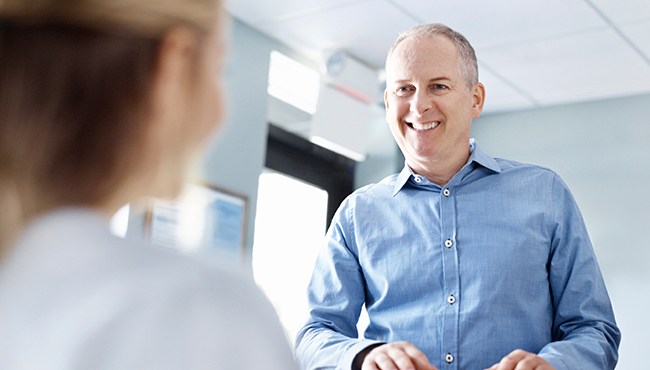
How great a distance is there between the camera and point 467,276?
154 centimetres

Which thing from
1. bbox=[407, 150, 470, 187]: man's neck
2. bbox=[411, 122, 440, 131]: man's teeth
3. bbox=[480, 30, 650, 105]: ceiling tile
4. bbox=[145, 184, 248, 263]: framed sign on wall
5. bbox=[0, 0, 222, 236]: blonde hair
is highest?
bbox=[480, 30, 650, 105]: ceiling tile

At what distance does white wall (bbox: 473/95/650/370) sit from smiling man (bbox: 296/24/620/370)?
292 centimetres

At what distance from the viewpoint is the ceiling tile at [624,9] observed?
11.2 feet

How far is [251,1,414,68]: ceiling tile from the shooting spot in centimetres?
366

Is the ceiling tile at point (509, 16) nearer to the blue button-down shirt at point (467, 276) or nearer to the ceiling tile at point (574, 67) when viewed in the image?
the ceiling tile at point (574, 67)

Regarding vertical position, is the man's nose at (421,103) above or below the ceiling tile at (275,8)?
below

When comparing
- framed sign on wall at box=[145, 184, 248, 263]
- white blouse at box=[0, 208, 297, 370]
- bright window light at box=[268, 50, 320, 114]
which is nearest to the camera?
white blouse at box=[0, 208, 297, 370]

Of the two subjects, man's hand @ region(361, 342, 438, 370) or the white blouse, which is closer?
the white blouse

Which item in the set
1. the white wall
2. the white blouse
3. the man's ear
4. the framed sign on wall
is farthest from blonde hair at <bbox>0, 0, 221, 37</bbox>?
the white wall

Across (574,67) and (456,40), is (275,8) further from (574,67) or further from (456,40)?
(456,40)

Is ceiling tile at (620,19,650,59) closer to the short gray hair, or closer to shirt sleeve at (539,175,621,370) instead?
the short gray hair

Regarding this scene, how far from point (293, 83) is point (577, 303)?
3.02m

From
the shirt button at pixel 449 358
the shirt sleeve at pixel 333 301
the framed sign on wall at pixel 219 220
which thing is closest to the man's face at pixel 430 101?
the shirt sleeve at pixel 333 301

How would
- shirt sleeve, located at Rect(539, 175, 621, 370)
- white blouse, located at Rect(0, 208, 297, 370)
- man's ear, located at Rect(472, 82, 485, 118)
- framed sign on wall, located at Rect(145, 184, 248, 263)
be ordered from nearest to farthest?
white blouse, located at Rect(0, 208, 297, 370) < shirt sleeve, located at Rect(539, 175, 621, 370) < man's ear, located at Rect(472, 82, 485, 118) < framed sign on wall, located at Rect(145, 184, 248, 263)
